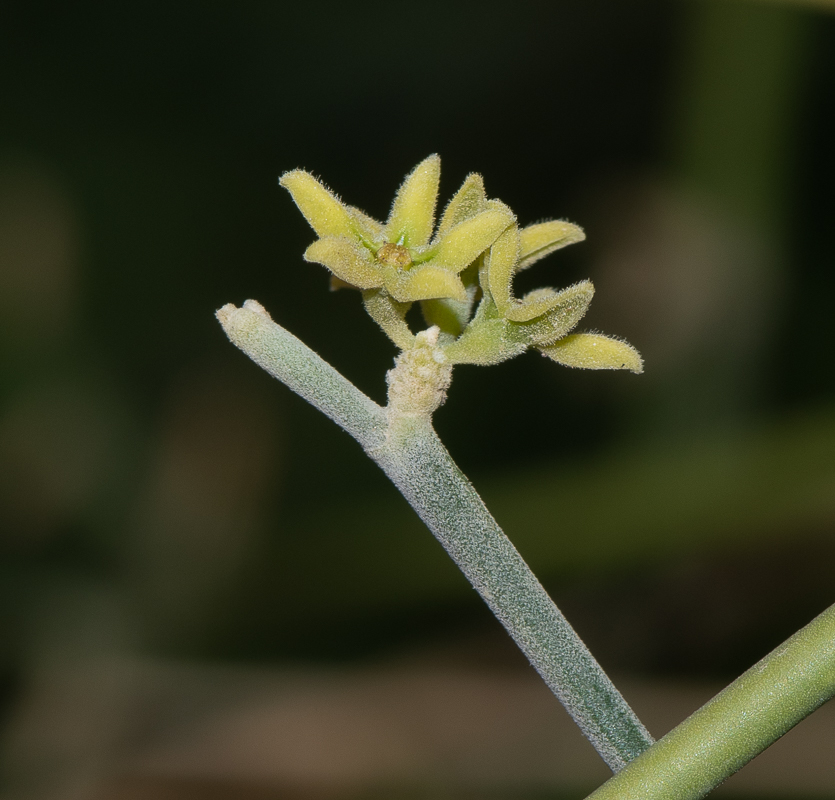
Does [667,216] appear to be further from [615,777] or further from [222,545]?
[615,777]

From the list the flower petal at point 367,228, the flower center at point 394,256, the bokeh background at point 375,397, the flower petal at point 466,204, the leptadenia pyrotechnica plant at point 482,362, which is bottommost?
the bokeh background at point 375,397

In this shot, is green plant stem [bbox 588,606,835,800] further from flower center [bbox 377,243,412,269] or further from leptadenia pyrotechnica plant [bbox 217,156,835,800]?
flower center [bbox 377,243,412,269]

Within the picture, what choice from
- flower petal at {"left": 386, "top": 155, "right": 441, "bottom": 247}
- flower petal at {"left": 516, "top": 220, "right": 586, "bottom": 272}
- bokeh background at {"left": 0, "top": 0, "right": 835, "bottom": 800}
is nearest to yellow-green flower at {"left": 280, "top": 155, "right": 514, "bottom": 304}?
flower petal at {"left": 386, "top": 155, "right": 441, "bottom": 247}

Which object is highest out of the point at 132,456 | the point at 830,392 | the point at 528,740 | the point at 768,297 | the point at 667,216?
the point at 667,216

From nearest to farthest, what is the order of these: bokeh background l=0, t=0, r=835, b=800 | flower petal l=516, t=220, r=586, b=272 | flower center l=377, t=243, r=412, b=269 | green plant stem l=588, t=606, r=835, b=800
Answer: green plant stem l=588, t=606, r=835, b=800 < flower center l=377, t=243, r=412, b=269 < flower petal l=516, t=220, r=586, b=272 < bokeh background l=0, t=0, r=835, b=800

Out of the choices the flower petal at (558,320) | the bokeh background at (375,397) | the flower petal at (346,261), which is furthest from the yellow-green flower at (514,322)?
the bokeh background at (375,397)

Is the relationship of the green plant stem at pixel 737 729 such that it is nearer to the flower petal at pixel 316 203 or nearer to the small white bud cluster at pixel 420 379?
the small white bud cluster at pixel 420 379

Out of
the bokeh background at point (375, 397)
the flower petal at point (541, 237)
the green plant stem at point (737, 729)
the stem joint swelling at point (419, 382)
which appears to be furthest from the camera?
the bokeh background at point (375, 397)

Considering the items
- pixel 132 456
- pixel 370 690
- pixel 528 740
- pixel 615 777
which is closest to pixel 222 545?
pixel 132 456
